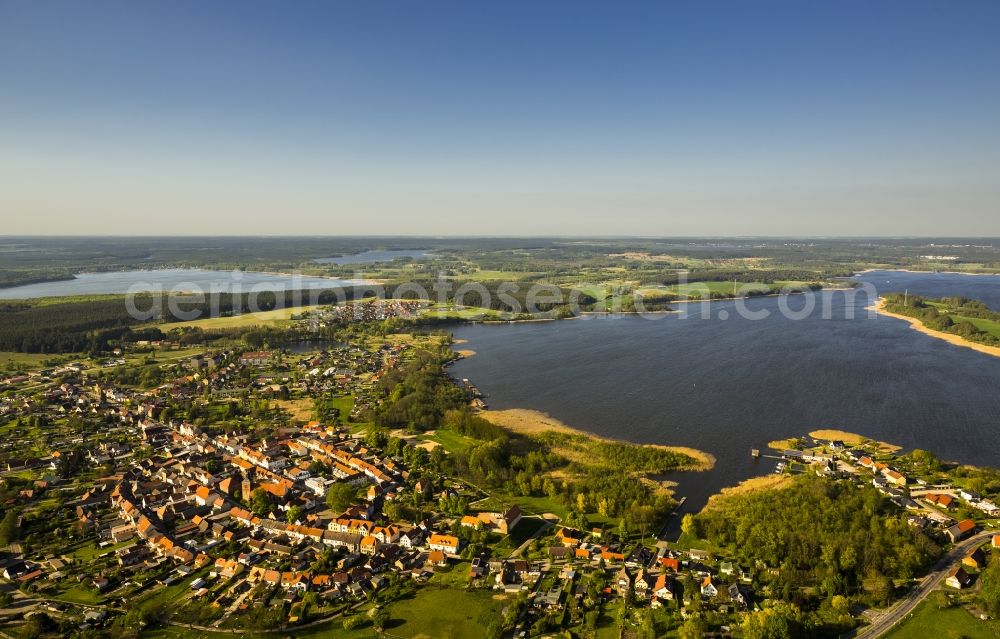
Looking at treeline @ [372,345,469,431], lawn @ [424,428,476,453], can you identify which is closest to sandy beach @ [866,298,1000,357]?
treeline @ [372,345,469,431]

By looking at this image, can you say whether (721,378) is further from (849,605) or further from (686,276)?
(686,276)

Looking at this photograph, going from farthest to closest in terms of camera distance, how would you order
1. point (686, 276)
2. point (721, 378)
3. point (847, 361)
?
point (686, 276) < point (847, 361) < point (721, 378)

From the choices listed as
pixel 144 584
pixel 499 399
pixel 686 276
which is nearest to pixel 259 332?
pixel 499 399

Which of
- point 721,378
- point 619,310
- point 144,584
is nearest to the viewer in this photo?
point 144,584

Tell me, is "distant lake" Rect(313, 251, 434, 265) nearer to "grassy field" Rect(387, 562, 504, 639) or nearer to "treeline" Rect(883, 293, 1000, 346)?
"treeline" Rect(883, 293, 1000, 346)

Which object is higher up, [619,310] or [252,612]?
[619,310]

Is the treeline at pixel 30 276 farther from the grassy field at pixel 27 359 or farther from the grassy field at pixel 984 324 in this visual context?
the grassy field at pixel 984 324

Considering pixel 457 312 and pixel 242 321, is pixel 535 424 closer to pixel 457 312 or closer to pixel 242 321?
pixel 457 312
